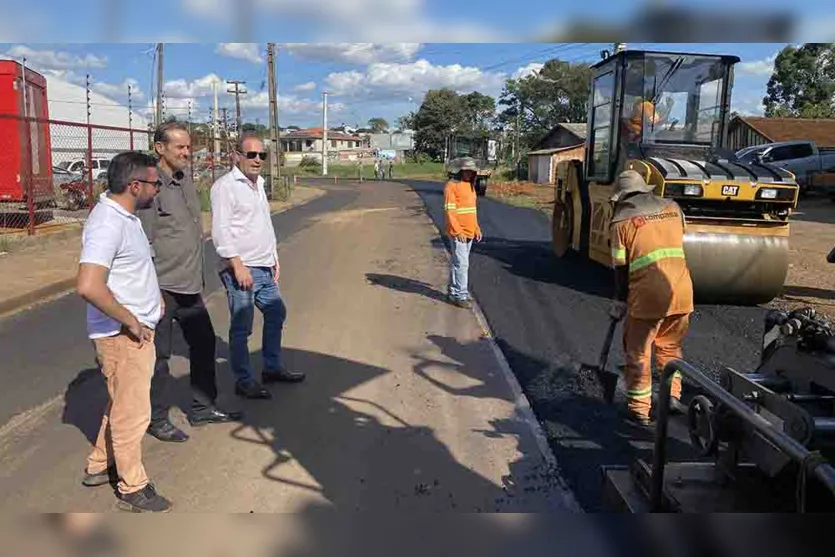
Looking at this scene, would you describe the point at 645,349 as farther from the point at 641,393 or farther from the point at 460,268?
the point at 460,268

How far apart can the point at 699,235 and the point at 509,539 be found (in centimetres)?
678

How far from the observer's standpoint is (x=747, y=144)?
3497 centimetres

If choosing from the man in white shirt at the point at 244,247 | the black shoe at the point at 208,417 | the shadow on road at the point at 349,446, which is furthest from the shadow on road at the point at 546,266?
the black shoe at the point at 208,417

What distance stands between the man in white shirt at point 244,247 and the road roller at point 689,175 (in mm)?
2975

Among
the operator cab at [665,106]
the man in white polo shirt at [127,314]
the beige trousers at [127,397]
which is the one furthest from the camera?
the operator cab at [665,106]

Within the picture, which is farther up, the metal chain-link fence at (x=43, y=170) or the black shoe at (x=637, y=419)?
the metal chain-link fence at (x=43, y=170)

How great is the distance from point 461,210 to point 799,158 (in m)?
20.7

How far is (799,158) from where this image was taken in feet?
80.0

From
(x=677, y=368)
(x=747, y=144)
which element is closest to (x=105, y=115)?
(x=747, y=144)

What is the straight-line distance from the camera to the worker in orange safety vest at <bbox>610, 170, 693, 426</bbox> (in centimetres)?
471

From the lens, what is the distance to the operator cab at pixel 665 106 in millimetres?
9273

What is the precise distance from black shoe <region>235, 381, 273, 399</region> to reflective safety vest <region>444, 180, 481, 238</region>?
3.76 metres

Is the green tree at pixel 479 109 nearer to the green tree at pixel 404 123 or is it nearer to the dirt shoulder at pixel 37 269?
the green tree at pixel 404 123

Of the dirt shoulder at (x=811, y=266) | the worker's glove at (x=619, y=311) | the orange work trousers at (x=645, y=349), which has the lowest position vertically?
the dirt shoulder at (x=811, y=266)
